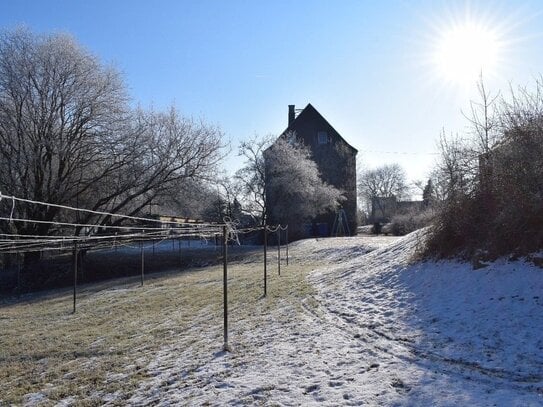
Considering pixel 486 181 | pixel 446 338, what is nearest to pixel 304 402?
pixel 446 338

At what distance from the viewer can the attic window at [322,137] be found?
50062mm

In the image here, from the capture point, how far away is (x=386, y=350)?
7117 mm

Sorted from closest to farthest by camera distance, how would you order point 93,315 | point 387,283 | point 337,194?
1. point 387,283
2. point 93,315
3. point 337,194

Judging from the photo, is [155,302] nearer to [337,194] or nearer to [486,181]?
[486,181]

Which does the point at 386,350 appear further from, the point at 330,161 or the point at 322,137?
the point at 322,137

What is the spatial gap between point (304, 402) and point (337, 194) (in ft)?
126

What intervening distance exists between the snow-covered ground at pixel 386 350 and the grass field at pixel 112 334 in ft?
0.86

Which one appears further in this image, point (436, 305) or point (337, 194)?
point (337, 194)

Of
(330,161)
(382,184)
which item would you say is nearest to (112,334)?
(330,161)

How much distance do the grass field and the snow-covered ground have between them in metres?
0.26

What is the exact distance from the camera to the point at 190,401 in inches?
230

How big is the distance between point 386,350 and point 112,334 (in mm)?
5908

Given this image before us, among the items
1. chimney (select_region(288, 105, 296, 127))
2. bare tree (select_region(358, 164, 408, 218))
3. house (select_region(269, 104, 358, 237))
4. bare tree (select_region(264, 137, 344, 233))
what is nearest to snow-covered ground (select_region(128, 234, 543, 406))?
bare tree (select_region(264, 137, 344, 233))

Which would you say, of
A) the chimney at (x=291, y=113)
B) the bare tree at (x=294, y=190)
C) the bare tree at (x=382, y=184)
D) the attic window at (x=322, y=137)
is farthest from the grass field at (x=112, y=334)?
the bare tree at (x=382, y=184)
